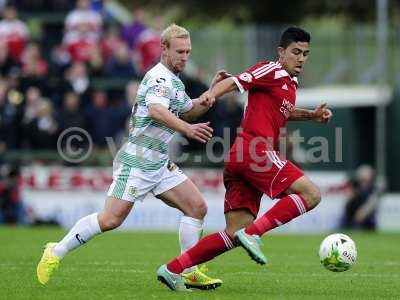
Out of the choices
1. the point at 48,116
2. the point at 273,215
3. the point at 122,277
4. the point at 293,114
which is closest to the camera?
the point at 273,215

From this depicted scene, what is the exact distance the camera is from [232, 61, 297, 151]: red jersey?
1059 cm

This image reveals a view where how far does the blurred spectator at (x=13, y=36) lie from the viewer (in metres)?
25.0

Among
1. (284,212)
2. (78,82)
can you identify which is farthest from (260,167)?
(78,82)

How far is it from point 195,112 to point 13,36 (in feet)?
48.9

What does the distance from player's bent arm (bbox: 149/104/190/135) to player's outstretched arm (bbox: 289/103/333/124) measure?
1472 mm

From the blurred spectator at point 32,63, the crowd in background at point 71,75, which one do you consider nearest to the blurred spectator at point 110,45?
the crowd in background at point 71,75

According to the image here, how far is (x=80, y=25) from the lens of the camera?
25016 millimetres

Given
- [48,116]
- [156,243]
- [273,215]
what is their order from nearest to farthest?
[273,215], [156,243], [48,116]

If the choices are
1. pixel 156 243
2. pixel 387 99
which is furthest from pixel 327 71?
pixel 156 243

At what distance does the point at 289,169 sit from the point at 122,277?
2568mm

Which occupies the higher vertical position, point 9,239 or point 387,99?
point 387,99

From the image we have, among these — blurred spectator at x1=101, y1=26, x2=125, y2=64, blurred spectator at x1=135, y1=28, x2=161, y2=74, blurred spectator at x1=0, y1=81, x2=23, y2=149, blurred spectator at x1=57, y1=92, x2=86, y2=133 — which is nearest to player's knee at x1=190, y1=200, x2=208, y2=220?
blurred spectator at x1=57, y1=92, x2=86, y2=133

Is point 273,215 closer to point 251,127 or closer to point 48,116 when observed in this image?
point 251,127

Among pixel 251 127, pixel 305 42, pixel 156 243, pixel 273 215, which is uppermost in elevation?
pixel 305 42
